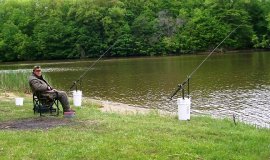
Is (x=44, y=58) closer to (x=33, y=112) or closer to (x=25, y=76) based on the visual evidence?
(x=25, y=76)

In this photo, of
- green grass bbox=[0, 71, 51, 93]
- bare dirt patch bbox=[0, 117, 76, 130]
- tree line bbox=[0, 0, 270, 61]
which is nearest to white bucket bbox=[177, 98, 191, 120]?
bare dirt patch bbox=[0, 117, 76, 130]

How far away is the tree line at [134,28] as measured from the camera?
7369 centimetres

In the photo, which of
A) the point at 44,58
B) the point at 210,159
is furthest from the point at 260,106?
the point at 44,58

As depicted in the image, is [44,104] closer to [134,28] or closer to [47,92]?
[47,92]

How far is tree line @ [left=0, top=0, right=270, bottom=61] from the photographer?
73.7m

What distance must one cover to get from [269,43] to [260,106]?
5613 centimetres

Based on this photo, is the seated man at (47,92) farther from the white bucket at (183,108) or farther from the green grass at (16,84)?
the green grass at (16,84)

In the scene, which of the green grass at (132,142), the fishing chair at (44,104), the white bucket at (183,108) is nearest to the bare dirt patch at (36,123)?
the green grass at (132,142)

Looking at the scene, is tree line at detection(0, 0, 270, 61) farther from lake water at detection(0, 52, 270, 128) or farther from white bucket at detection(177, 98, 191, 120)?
white bucket at detection(177, 98, 191, 120)

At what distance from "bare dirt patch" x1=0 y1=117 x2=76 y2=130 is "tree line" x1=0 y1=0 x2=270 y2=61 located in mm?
63126

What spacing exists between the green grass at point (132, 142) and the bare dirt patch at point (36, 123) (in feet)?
1.53

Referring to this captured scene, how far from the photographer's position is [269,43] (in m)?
70.4

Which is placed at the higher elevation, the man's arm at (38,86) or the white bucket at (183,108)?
the man's arm at (38,86)

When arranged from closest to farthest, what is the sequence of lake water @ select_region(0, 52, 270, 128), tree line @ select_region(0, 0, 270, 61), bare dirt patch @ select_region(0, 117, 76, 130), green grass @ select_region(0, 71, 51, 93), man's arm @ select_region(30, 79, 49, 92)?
bare dirt patch @ select_region(0, 117, 76, 130), man's arm @ select_region(30, 79, 49, 92), lake water @ select_region(0, 52, 270, 128), green grass @ select_region(0, 71, 51, 93), tree line @ select_region(0, 0, 270, 61)
